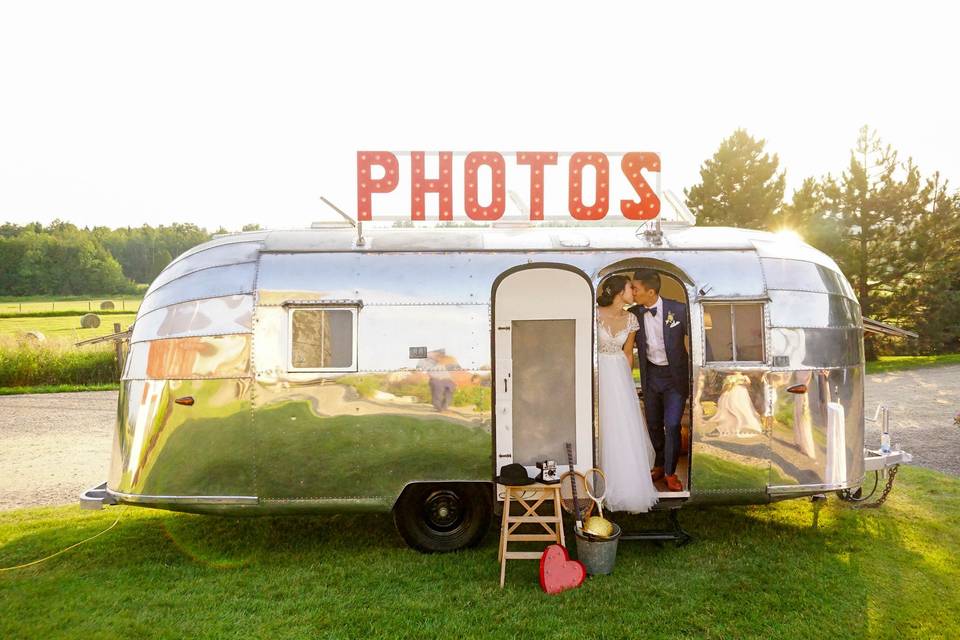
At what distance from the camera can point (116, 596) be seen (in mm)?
5270

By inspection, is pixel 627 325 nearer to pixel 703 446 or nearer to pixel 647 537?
pixel 703 446

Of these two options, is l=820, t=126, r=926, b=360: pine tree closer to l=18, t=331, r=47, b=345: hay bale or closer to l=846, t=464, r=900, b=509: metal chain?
l=846, t=464, r=900, b=509: metal chain

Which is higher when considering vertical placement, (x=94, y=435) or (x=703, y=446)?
(x=703, y=446)

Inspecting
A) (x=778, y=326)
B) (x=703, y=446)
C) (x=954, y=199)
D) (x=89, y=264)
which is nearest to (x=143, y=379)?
(x=703, y=446)

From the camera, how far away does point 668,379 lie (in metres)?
6.64

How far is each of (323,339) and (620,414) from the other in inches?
121

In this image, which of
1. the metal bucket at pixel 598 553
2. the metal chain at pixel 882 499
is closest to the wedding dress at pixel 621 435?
the metal bucket at pixel 598 553

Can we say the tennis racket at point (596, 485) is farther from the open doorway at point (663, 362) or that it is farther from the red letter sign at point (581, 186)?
the red letter sign at point (581, 186)

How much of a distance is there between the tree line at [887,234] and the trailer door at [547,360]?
19.3 m

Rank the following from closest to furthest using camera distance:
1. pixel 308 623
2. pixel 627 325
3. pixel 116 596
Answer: pixel 308 623, pixel 116 596, pixel 627 325

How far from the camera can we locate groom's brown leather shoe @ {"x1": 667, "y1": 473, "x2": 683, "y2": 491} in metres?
6.45

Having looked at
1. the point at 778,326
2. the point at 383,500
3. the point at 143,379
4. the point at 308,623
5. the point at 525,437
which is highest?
the point at 778,326

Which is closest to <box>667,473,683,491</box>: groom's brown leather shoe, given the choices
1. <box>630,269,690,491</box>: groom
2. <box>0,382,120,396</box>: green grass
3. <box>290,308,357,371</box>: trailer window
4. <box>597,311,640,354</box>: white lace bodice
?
<box>630,269,690,491</box>: groom

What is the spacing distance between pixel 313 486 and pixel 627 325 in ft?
11.7
